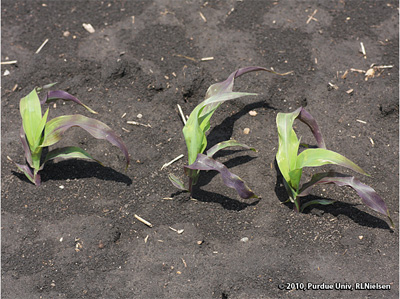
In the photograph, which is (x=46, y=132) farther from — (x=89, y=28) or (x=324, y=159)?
(x=324, y=159)

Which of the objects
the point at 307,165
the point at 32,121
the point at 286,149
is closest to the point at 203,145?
the point at 286,149

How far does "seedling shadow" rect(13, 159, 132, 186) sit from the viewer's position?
7.47 feet

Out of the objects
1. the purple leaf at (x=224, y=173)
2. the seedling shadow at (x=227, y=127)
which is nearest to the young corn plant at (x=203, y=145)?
the purple leaf at (x=224, y=173)

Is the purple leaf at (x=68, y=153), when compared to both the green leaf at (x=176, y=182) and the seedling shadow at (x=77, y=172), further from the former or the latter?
the green leaf at (x=176, y=182)

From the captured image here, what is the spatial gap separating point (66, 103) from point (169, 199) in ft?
2.96

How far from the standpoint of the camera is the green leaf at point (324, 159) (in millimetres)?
1905

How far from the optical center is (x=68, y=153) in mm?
2207

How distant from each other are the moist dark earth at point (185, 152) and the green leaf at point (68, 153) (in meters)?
0.11

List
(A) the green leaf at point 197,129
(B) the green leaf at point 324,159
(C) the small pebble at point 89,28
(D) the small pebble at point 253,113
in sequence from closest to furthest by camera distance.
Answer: (B) the green leaf at point 324,159, (A) the green leaf at point 197,129, (D) the small pebble at point 253,113, (C) the small pebble at point 89,28

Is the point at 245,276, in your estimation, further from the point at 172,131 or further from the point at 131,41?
the point at 131,41

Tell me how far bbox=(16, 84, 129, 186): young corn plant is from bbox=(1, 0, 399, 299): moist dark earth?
11cm

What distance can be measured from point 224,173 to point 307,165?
A: 34 centimetres

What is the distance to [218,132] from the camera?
247 centimetres

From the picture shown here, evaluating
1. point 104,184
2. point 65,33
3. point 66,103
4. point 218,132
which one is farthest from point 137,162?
point 65,33
